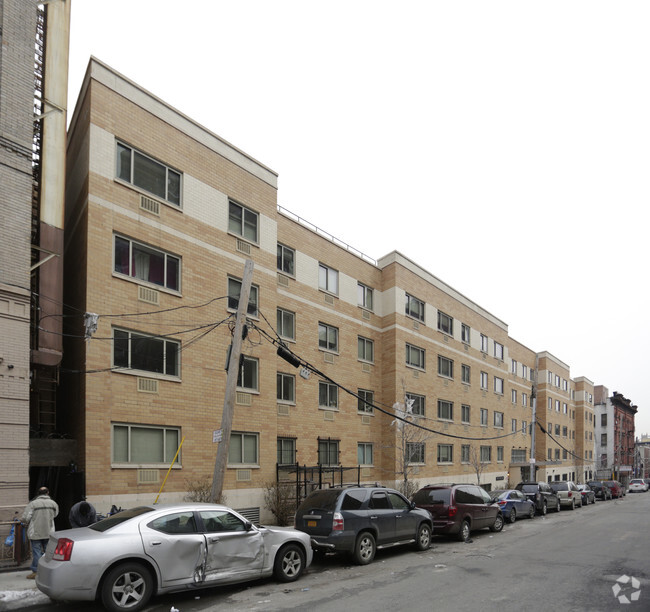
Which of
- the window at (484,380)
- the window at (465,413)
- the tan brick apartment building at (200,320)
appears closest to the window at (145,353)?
the tan brick apartment building at (200,320)

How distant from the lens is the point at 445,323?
116 feet

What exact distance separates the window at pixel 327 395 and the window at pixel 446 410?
9.77m

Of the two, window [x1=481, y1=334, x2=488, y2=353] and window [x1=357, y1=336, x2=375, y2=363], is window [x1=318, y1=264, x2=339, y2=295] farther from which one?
window [x1=481, y1=334, x2=488, y2=353]

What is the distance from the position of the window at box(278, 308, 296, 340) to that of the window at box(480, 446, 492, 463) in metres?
21.1

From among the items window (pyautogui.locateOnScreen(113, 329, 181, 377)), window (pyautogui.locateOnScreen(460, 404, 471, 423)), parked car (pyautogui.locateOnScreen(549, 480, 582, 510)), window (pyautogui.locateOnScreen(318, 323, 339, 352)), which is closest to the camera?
window (pyautogui.locateOnScreen(113, 329, 181, 377))

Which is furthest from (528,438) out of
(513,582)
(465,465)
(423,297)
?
(513,582)

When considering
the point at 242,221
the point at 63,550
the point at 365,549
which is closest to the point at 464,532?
the point at 365,549

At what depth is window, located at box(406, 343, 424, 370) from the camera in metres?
30.5

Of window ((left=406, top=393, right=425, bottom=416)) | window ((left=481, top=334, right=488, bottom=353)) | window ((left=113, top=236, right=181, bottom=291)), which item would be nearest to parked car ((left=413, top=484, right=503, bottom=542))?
window ((left=113, top=236, right=181, bottom=291))

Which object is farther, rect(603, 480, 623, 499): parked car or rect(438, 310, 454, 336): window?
rect(603, 480, 623, 499): parked car

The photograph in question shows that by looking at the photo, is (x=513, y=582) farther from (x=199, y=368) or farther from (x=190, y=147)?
(x=190, y=147)

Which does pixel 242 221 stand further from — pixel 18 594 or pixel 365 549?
pixel 18 594

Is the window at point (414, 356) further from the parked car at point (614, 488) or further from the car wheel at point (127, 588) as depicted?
the car wheel at point (127, 588)

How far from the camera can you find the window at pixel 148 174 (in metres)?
17.1
